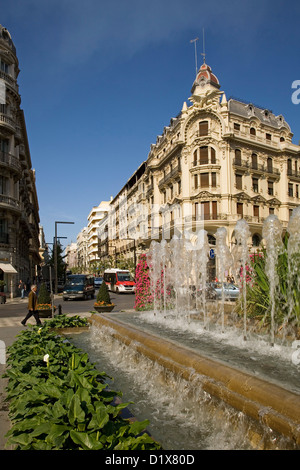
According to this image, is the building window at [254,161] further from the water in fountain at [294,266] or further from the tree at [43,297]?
the water in fountain at [294,266]

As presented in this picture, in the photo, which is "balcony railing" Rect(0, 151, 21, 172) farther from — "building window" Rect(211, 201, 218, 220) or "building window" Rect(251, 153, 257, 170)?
"building window" Rect(251, 153, 257, 170)

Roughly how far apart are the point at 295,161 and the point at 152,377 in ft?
141

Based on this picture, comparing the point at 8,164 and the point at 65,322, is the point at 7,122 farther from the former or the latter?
the point at 65,322

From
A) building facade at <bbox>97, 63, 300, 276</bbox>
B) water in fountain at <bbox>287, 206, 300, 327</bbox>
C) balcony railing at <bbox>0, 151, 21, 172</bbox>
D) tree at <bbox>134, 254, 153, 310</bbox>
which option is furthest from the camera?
building facade at <bbox>97, 63, 300, 276</bbox>

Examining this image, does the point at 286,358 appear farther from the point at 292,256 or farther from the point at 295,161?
the point at 295,161

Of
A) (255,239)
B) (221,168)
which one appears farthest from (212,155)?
(255,239)

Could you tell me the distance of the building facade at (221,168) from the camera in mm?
36000

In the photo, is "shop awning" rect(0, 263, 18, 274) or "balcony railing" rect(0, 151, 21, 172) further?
"balcony railing" rect(0, 151, 21, 172)

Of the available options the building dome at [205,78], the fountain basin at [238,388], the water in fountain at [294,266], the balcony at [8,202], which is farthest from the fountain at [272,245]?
the building dome at [205,78]

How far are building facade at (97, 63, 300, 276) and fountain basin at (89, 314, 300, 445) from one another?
2993 centimetres

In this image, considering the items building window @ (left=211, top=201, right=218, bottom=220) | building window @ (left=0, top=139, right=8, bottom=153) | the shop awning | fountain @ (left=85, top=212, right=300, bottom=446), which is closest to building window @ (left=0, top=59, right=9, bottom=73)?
building window @ (left=0, top=139, right=8, bottom=153)

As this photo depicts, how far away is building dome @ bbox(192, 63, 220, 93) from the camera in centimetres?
3912

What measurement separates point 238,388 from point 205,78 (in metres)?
40.9

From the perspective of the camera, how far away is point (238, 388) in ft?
11.7
